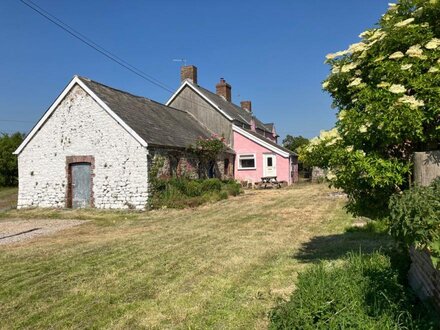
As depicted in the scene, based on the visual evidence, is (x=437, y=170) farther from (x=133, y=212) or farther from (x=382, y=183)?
(x=133, y=212)

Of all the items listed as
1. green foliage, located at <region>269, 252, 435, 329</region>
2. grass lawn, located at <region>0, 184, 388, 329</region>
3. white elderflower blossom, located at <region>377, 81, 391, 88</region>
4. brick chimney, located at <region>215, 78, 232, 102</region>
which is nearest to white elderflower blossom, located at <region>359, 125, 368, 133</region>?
white elderflower blossom, located at <region>377, 81, 391, 88</region>

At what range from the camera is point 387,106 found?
4.38m

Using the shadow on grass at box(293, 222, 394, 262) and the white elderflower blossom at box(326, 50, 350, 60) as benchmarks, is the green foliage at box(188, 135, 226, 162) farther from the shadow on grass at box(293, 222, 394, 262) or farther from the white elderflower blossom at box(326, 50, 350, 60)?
the white elderflower blossom at box(326, 50, 350, 60)

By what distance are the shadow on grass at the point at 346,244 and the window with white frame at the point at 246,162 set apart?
63.3 feet

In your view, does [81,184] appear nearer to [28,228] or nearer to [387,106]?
[28,228]

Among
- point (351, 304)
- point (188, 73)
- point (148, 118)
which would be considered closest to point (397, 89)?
point (351, 304)

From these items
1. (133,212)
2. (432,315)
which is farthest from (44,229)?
(432,315)

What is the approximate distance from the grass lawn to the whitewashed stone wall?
14.2 ft

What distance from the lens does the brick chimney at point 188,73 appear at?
32.1m

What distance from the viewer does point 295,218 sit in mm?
12312

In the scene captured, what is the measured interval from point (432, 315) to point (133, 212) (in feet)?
43.2

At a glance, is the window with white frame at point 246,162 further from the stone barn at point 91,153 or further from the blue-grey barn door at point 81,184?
the blue-grey barn door at point 81,184

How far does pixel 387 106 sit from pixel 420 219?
5.83ft

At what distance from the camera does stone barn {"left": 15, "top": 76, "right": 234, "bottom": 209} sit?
16.4 m
